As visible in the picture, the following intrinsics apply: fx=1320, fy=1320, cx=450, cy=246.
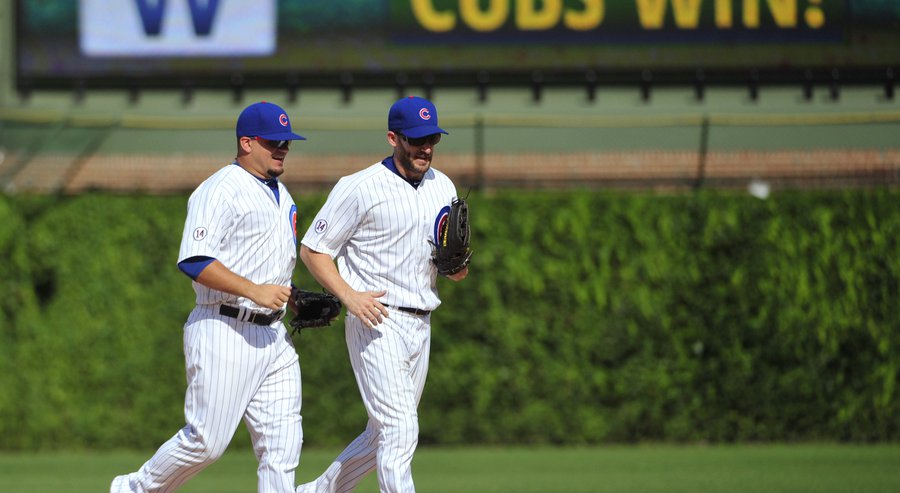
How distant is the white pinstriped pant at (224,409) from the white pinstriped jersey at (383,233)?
1.84 feet

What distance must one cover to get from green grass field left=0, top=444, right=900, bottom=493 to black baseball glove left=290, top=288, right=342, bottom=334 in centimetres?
273

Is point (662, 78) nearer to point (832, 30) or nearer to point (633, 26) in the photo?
point (633, 26)

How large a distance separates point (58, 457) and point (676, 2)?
7.74 metres

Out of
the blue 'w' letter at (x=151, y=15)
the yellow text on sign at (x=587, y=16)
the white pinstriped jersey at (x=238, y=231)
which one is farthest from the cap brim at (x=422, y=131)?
the blue 'w' letter at (x=151, y=15)

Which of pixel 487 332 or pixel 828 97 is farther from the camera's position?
pixel 828 97

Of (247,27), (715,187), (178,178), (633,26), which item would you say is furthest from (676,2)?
(178,178)

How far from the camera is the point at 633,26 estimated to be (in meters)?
14.0

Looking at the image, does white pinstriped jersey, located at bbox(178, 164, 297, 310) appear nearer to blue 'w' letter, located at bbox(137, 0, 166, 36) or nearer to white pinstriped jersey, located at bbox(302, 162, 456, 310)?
white pinstriped jersey, located at bbox(302, 162, 456, 310)

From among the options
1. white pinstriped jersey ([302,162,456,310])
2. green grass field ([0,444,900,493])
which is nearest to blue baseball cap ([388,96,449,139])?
white pinstriped jersey ([302,162,456,310])

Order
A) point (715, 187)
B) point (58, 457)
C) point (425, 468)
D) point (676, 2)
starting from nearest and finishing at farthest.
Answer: point (425, 468) → point (58, 457) → point (715, 187) → point (676, 2)

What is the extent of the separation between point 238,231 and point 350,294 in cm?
59

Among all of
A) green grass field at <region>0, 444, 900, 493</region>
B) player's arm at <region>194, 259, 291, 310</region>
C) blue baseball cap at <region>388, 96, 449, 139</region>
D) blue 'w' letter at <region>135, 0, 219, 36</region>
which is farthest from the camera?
blue 'w' letter at <region>135, 0, 219, 36</region>

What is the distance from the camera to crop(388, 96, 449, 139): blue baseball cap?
6.16 m

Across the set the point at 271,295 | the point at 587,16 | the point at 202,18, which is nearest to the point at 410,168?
the point at 271,295
